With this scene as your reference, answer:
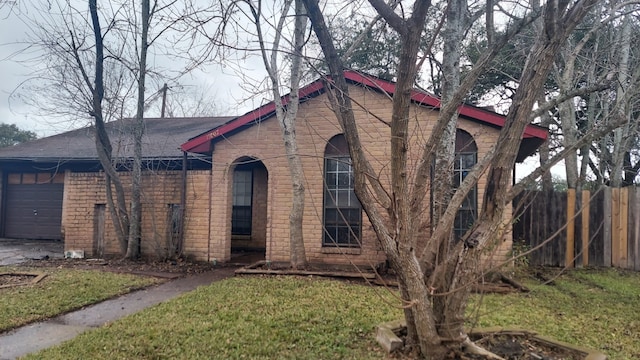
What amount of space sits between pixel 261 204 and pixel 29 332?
8.30 m

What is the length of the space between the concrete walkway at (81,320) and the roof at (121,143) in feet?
17.1

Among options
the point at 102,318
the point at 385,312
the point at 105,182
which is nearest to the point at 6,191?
the point at 105,182

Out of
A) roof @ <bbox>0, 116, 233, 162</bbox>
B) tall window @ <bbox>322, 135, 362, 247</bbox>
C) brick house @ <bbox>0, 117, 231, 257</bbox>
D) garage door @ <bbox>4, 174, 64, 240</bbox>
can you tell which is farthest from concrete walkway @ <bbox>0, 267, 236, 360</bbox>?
garage door @ <bbox>4, 174, 64, 240</bbox>

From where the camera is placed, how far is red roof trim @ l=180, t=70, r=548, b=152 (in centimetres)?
848

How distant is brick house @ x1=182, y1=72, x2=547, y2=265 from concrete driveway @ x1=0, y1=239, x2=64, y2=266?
180 inches

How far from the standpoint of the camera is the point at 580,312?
6.28 m

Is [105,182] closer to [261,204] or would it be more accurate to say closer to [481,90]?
[261,204]

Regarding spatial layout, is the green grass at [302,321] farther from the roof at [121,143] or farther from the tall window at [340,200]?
the roof at [121,143]

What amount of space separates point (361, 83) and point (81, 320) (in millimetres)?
6351

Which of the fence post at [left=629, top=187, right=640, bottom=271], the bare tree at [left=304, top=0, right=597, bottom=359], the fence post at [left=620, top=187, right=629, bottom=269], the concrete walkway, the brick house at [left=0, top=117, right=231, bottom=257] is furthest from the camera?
the brick house at [left=0, top=117, right=231, bottom=257]

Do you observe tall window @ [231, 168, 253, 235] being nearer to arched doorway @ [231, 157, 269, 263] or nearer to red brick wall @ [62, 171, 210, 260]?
arched doorway @ [231, 157, 269, 263]

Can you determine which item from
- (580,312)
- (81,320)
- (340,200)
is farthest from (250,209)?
(580,312)

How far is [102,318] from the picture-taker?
5766 mm

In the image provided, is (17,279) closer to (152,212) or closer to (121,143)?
(152,212)
